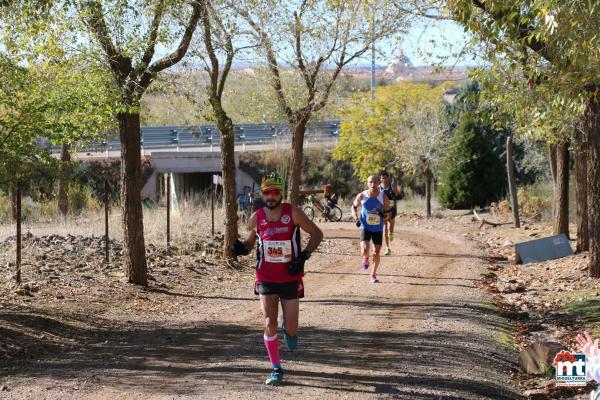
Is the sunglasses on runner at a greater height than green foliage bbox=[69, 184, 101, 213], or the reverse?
the sunglasses on runner

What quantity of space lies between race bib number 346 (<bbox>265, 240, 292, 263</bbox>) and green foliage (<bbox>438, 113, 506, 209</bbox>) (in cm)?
3022

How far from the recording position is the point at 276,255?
28.5ft

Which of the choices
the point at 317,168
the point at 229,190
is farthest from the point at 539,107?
the point at 317,168

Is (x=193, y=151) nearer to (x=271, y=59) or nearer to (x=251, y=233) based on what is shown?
(x=271, y=59)

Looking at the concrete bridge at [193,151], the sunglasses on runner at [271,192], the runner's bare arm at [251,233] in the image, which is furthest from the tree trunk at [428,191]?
the sunglasses on runner at [271,192]

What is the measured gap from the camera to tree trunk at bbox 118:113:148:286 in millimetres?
14797

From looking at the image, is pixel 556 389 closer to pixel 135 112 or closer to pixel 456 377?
pixel 456 377

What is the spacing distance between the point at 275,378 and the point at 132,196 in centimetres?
729

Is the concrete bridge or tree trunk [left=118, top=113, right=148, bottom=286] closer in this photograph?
tree trunk [left=118, top=113, right=148, bottom=286]

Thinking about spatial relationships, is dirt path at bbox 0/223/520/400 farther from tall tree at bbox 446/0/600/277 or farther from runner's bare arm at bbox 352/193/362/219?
tall tree at bbox 446/0/600/277

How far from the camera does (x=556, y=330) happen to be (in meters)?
12.2

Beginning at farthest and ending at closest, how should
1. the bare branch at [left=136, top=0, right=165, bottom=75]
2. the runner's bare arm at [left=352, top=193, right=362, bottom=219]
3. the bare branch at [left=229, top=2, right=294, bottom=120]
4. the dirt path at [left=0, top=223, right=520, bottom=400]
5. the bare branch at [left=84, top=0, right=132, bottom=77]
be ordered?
the bare branch at [left=229, top=2, right=294, bottom=120] < the runner's bare arm at [left=352, top=193, right=362, bottom=219] < the bare branch at [left=136, top=0, right=165, bottom=75] < the bare branch at [left=84, top=0, right=132, bottom=77] < the dirt path at [left=0, top=223, right=520, bottom=400]

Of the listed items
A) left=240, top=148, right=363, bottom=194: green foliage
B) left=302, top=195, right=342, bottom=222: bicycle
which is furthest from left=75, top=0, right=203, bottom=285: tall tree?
left=240, top=148, right=363, bottom=194: green foliage

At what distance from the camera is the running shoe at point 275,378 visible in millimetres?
8477
